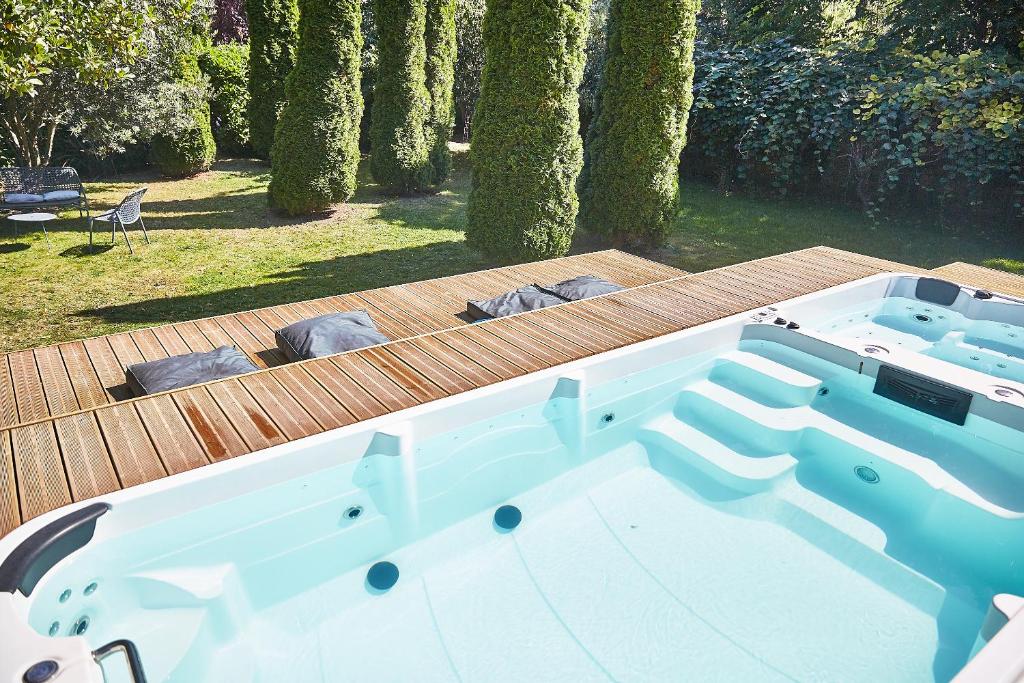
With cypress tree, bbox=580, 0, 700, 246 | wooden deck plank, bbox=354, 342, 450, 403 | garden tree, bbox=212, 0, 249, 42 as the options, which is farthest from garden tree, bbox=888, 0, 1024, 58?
garden tree, bbox=212, 0, 249, 42

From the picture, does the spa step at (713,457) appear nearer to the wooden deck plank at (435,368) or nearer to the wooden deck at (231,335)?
the wooden deck plank at (435,368)

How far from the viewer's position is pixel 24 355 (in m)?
4.32

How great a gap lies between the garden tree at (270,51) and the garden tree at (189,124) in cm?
104

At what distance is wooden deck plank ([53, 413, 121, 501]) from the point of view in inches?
109

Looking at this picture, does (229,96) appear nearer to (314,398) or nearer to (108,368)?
(108,368)

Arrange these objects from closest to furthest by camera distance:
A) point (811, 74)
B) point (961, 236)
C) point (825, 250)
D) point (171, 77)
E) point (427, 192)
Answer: point (825, 250) < point (961, 236) < point (811, 74) < point (171, 77) < point (427, 192)

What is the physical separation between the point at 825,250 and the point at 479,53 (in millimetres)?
10442

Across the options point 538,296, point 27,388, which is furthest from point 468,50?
point 27,388

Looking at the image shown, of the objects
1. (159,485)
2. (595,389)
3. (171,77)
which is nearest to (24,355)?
(159,485)

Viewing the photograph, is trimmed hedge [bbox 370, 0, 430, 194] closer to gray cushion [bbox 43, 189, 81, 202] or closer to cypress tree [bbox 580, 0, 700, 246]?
cypress tree [bbox 580, 0, 700, 246]

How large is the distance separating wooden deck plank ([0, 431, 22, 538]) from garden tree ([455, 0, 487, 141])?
1262 centimetres

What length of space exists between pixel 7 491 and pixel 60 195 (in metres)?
8.79

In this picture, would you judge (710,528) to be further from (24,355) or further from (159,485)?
(24,355)

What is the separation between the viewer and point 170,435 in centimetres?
320
